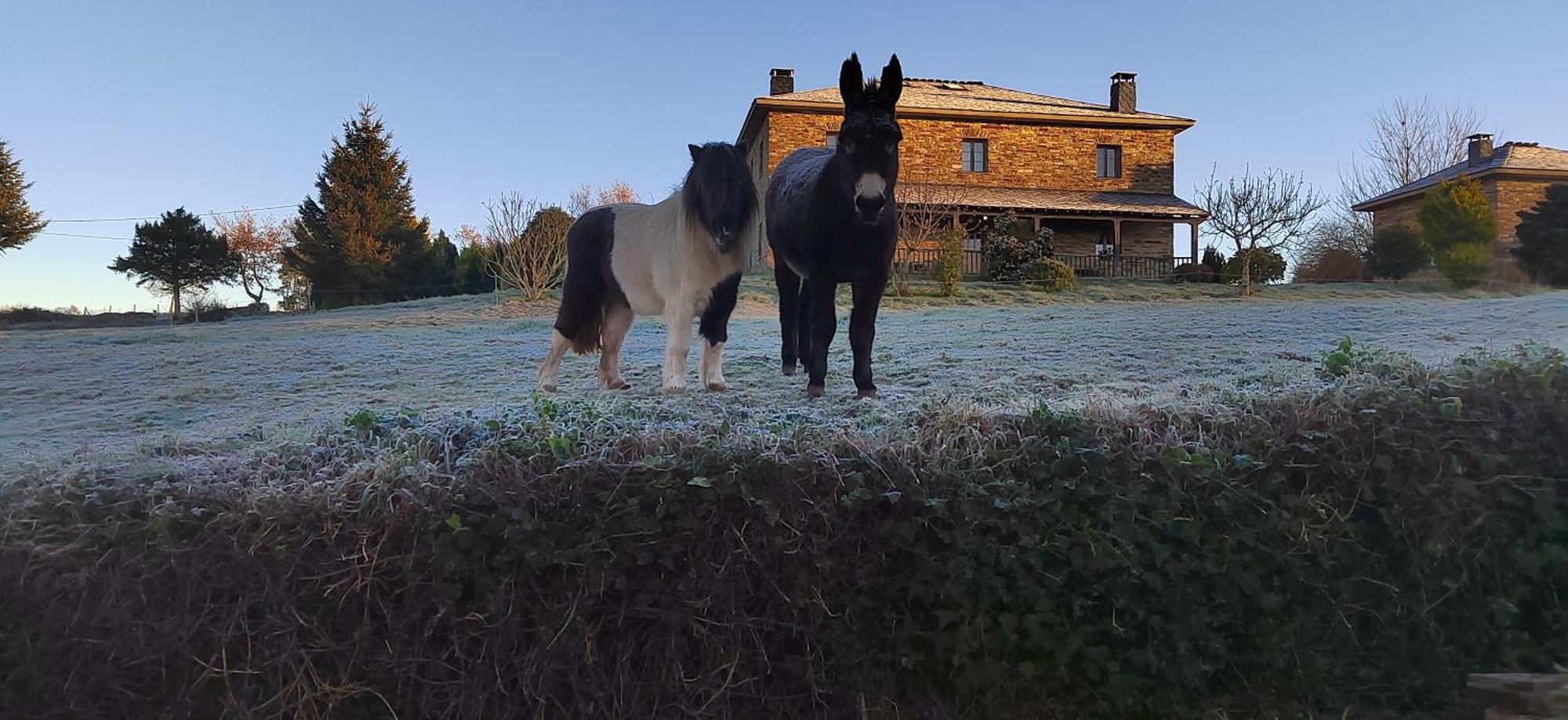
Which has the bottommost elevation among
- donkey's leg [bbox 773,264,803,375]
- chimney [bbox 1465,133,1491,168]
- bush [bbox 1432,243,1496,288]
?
donkey's leg [bbox 773,264,803,375]

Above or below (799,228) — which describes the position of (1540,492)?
below

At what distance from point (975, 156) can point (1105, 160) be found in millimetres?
4607

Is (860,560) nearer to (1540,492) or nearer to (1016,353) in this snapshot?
(1540,492)

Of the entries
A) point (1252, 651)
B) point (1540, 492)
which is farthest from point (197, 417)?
point (1540, 492)

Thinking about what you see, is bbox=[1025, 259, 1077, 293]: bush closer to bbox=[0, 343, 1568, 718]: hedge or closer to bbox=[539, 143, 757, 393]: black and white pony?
bbox=[539, 143, 757, 393]: black and white pony

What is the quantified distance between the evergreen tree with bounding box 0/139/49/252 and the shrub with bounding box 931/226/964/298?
31.3 meters

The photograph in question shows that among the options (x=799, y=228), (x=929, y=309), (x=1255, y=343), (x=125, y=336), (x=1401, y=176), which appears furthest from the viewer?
(x=1401, y=176)

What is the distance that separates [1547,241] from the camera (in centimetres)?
1488

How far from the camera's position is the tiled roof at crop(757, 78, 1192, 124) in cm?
2602

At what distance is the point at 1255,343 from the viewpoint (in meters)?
6.49

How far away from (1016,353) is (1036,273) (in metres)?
14.2

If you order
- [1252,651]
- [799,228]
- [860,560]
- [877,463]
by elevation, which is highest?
[799,228]

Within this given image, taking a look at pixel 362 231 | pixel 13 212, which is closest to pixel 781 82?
pixel 362 231

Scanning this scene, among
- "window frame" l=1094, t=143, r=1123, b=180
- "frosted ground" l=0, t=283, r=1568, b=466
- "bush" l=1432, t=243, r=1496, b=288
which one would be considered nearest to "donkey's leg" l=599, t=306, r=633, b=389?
"frosted ground" l=0, t=283, r=1568, b=466
